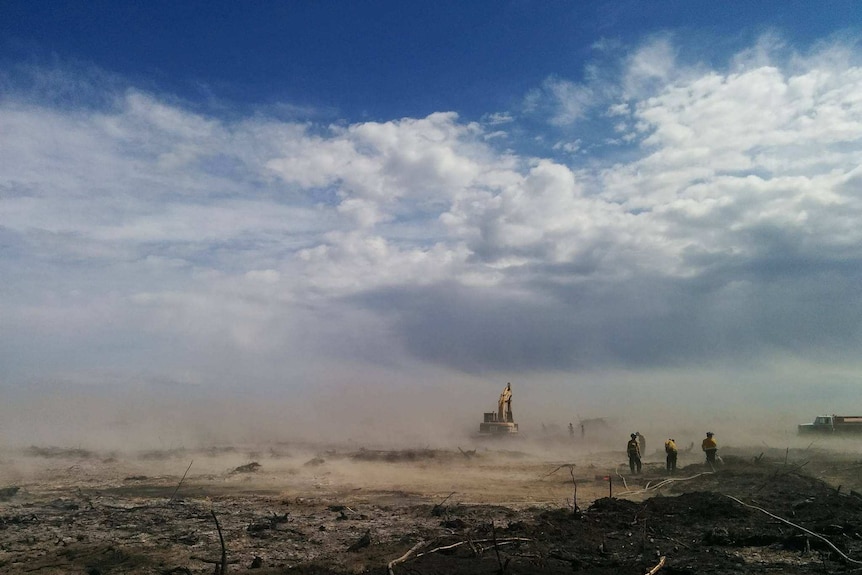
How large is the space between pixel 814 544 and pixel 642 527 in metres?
3.29

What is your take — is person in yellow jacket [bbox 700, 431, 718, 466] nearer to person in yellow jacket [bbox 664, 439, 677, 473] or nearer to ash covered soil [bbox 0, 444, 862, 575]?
ash covered soil [bbox 0, 444, 862, 575]

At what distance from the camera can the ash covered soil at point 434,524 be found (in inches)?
417

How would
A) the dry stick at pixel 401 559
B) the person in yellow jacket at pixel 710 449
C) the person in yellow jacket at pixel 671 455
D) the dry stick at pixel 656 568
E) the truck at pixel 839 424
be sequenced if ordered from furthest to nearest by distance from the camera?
the truck at pixel 839 424, the person in yellow jacket at pixel 710 449, the person in yellow jacket at pixel 671 455, the dry stick at pixel 656 568, the dry stick at pixel 401 559

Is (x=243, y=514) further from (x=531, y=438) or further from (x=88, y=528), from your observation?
(x=531, y=438)

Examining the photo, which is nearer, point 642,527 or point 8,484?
point 642,527

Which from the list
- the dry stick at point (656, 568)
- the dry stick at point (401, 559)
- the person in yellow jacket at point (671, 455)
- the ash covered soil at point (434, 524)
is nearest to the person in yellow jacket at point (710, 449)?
the ash covered soil at point (434, 524)

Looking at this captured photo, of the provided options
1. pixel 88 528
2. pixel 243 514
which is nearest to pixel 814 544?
pixel 243 514

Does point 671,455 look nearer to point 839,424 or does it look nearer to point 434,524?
point 434,524

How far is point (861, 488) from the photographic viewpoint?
20047mm

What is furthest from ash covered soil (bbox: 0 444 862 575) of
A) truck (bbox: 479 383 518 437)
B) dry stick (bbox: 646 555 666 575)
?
truck (bbox: 479 383 518 437)

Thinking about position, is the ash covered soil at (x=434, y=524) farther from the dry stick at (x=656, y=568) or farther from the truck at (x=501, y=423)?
the truck at (x=501, y=423)

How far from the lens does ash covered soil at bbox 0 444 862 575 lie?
10.6 meters

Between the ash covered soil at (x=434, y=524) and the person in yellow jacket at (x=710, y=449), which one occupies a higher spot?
the person in yellow jacket at (x=710, y=449)

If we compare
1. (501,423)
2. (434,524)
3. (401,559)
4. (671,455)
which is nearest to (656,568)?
(401,559)
